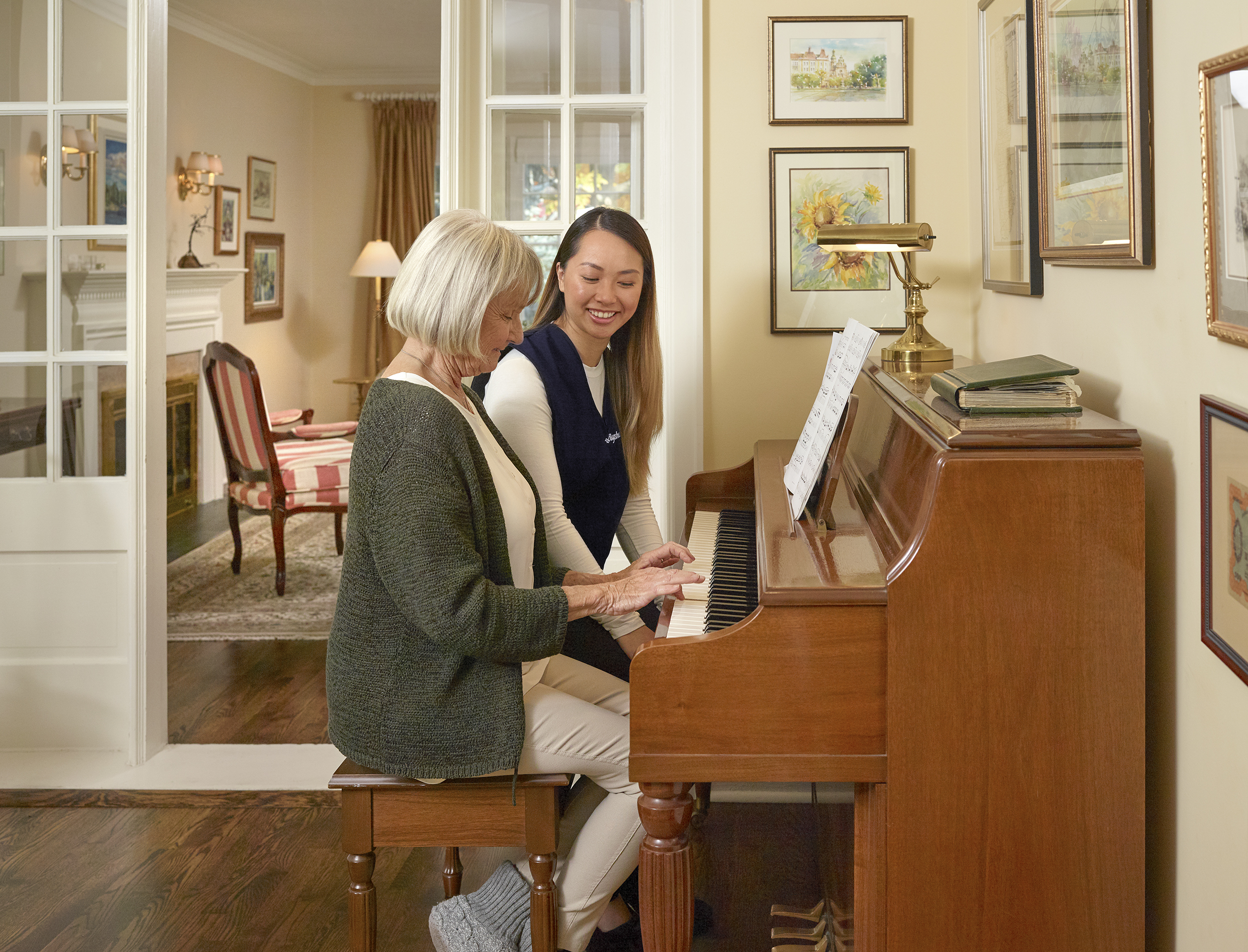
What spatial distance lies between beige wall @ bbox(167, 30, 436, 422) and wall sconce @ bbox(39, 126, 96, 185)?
3.85m

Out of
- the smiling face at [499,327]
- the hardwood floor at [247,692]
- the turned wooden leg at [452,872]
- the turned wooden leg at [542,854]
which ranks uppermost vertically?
the smiling face at [499,327]

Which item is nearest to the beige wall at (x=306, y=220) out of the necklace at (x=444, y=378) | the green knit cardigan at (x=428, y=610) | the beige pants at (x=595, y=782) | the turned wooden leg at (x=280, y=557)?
the turned wooden leg at (x=280, y=557)

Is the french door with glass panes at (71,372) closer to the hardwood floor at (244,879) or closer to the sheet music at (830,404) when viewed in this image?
the hardwood floor at (244,879)

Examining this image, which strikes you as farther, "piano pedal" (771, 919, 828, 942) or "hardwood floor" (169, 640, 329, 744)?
"hardwood floor" (169, 640, 329, 744)

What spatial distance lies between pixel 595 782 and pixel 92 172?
2.24m

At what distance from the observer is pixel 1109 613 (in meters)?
1.46

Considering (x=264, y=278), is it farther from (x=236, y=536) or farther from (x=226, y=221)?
(x=236, y=536)

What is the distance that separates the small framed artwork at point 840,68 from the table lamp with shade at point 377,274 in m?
4.97

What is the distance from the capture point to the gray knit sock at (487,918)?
1792 mm

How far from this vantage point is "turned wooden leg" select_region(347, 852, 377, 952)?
172 cm

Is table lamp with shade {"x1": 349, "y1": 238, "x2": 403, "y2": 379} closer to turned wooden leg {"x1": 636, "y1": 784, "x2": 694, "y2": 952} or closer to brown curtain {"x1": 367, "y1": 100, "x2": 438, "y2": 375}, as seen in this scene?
brown curtain {"x1": 367, "y1": 100, "x2": 438, "y2": 375}

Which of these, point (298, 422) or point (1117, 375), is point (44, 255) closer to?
point (1117, 375)

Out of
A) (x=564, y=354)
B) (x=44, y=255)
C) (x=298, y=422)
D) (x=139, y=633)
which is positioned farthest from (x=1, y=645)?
(x=298, y=422)

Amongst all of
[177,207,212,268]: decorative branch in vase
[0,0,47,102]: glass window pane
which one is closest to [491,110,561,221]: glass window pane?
[0,0,47,102]: glass window pane
